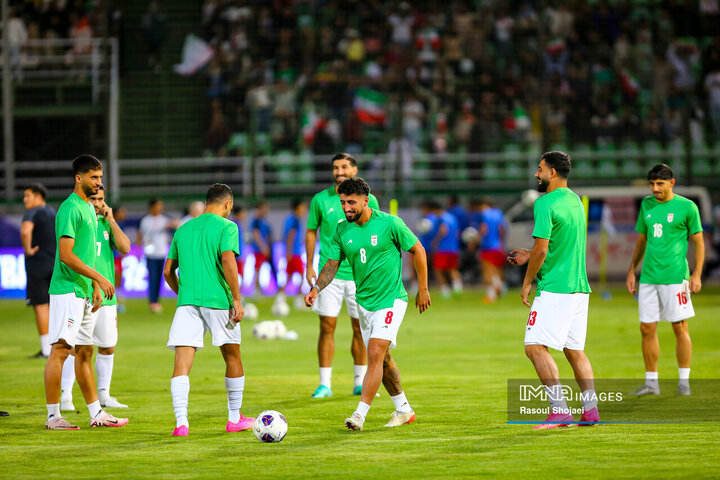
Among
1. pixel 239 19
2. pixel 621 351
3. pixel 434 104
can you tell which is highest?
pixel 239 19

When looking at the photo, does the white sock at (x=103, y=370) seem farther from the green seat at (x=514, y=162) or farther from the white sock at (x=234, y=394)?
the green seat at (x=514, y=162)

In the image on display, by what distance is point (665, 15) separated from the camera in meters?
30.5

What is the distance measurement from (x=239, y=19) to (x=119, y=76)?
398cm

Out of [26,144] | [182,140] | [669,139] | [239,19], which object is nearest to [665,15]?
[669,139]

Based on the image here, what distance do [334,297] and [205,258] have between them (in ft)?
8.59

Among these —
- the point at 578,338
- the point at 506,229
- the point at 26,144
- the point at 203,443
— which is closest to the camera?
the point at 203,443

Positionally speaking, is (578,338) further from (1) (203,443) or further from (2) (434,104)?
(2) (434,104)

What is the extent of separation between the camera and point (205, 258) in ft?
27.6

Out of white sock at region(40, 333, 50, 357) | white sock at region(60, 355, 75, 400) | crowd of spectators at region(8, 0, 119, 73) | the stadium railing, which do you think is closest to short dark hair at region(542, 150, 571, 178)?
white sock at region(60, 355, 75, 400)

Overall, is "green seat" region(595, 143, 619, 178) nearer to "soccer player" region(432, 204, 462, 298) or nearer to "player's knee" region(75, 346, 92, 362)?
"soccer player" region(432, 204, 462, 298)

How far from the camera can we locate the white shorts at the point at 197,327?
8398mm

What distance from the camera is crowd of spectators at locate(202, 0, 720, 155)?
2844 cm

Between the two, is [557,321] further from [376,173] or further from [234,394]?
[376,173]

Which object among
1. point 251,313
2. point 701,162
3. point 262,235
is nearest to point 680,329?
point 251,313
